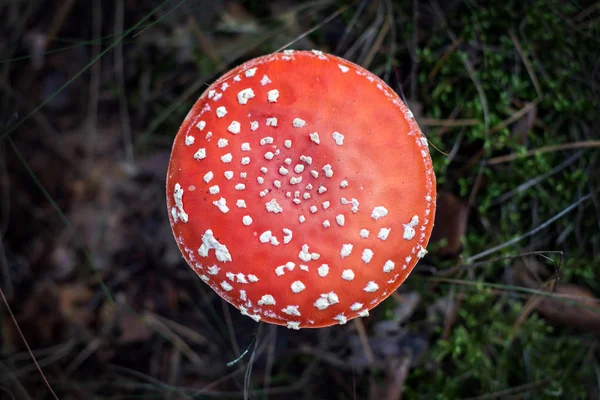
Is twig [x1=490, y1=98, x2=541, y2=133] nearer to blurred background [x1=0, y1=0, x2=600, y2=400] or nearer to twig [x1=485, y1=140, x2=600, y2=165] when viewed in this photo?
blurred background [x1=0, y1=0, x2=600, y2=400]

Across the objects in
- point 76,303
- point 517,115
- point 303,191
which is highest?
point 303,191

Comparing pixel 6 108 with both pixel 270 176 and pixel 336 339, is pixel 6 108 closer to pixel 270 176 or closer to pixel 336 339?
pixel 270 176

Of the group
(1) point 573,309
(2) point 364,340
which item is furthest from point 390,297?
(1) point 573,309

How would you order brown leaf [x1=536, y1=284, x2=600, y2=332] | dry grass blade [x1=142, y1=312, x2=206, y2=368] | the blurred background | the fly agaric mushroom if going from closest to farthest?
1. the fly agaric mushroom
2. brown leaf [x1=536, y1=284, x2=600, y2=332]
3. the blurred background
4. dry grass blade [x1=142, y1=312, x2=206, y2=368]

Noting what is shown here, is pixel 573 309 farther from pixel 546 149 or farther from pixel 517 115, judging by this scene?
pixel 517 115

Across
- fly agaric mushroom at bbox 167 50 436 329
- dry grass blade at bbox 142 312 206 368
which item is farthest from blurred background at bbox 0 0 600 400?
fly agaric mushroom at bbox 167 50 436 329
